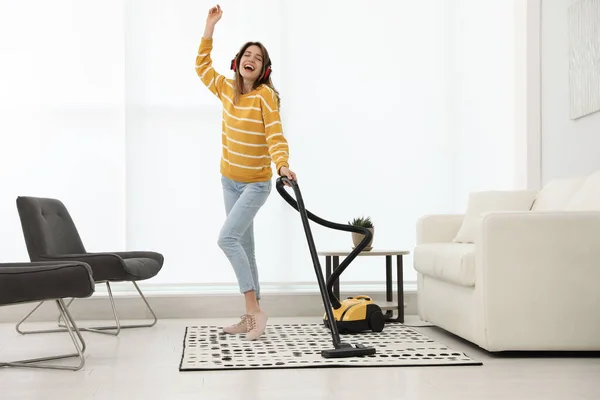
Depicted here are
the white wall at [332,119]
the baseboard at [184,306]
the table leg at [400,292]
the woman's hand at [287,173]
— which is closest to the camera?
the woman's hand at [287,173]

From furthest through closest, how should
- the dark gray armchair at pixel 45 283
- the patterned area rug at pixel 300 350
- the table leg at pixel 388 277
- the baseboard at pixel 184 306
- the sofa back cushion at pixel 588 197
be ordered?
the baseboard at pixel 184 306
the table leg at pixel 388 277
the sofa back cushion at pixel 588 197
the patterned area rug at pixel 300 350
the dark gray armchair at pixel 45 283

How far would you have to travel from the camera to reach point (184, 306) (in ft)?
16.5

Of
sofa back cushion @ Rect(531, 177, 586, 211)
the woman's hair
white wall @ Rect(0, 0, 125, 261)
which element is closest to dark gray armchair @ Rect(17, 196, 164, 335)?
white wall @ Rect(0, 0, 125, 261)

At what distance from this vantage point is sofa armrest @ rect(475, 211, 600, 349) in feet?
10.6

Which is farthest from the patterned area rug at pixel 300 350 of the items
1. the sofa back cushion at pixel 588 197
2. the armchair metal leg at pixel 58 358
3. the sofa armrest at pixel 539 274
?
the sofa back cushion at pixel 588 197

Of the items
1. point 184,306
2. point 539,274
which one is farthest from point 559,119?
point 184,306

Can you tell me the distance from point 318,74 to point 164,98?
1.06 m

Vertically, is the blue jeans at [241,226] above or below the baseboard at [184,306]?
above

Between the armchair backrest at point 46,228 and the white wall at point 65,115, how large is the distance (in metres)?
0.59

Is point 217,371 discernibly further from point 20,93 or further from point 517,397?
point 20,93

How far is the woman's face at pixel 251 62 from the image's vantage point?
3.94 metres

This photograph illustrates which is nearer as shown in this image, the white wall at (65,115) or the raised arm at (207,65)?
the raised arm at (207,65)

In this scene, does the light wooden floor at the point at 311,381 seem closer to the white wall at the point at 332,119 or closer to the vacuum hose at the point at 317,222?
the vacuum hose at the point at 317,222

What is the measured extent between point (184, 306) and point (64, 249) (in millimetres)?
964
